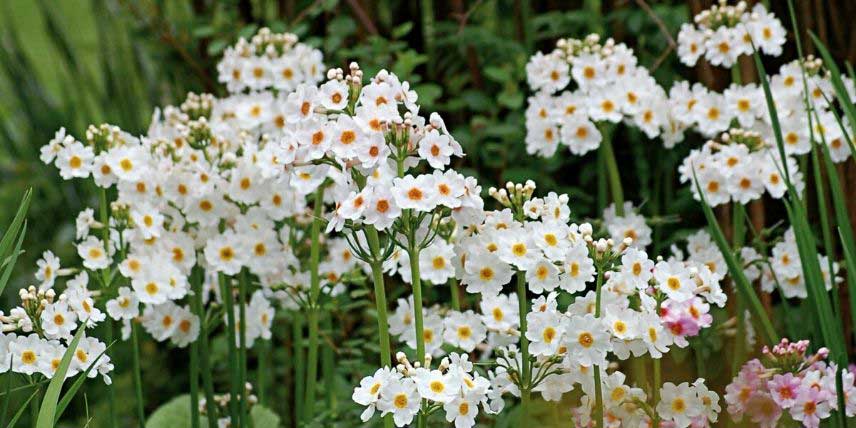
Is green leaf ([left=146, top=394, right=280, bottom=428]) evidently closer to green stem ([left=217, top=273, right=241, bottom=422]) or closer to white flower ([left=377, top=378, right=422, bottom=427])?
green stem ([left=217, top=273, right=241, bottom=422])

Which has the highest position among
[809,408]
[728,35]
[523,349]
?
[728,35]

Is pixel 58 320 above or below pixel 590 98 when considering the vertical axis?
below

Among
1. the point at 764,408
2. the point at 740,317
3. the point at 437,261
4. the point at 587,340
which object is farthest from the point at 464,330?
the point at 740,317

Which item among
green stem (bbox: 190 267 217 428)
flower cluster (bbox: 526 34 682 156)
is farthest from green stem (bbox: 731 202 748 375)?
green stem (bbox: 190 267 217 428)

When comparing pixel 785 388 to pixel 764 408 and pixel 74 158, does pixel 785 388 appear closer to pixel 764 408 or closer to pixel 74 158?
pixel 764 408

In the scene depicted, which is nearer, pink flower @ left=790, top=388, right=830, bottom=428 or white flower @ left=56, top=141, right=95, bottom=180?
pink flower @ left=790, top=388, right=830, bottom=428

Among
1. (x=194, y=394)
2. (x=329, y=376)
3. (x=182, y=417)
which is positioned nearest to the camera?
(x=194, y=394)

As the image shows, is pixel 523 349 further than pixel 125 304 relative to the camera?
No
